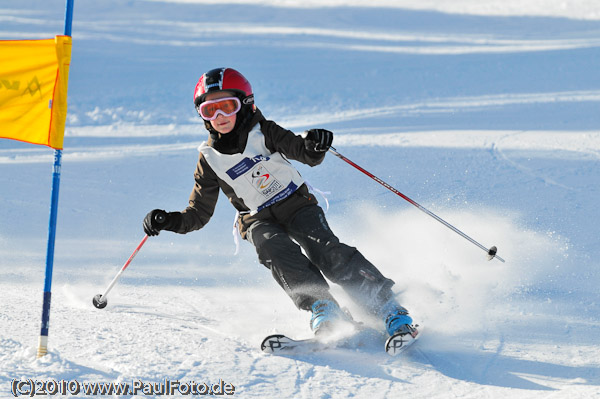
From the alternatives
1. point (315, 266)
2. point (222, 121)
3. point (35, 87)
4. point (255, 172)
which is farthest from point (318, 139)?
point (35, 87)

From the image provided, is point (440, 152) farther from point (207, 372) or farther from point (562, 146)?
point (207, 372)

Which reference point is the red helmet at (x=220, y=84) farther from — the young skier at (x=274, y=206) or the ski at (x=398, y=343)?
the ski at (x=398, y=343)

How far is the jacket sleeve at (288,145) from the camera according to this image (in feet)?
13.4

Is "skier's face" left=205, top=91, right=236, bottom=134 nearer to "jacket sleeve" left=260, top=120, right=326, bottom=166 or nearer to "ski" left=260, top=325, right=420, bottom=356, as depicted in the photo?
"jacket sleeve" left=260, top=120, right=326, bottom=166

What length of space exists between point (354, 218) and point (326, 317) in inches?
101

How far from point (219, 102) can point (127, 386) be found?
1750 mm

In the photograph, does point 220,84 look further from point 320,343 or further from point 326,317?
point 320,343

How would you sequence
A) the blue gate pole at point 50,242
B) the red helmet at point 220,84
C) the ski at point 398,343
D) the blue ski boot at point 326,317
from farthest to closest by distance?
the red helmet at point 220,84 → the blue ski boot at point 326,317 → the ski at point 398,343 → the blue gate pole at point 50,242

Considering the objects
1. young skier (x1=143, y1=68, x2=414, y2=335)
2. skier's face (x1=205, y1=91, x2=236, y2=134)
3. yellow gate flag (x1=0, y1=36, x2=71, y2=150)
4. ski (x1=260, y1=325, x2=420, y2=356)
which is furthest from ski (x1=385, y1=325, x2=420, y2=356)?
yellow gate flag (x1=0, y1=36, x2=71, y2=150)

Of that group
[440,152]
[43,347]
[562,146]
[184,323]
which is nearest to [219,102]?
[184,323]

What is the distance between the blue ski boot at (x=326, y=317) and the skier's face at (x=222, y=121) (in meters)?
1.19

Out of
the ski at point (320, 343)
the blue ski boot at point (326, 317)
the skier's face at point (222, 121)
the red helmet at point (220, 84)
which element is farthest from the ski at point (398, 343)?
the red helmet at point (220, 84)

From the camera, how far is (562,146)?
311 inches

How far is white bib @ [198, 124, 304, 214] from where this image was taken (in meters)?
4.20
